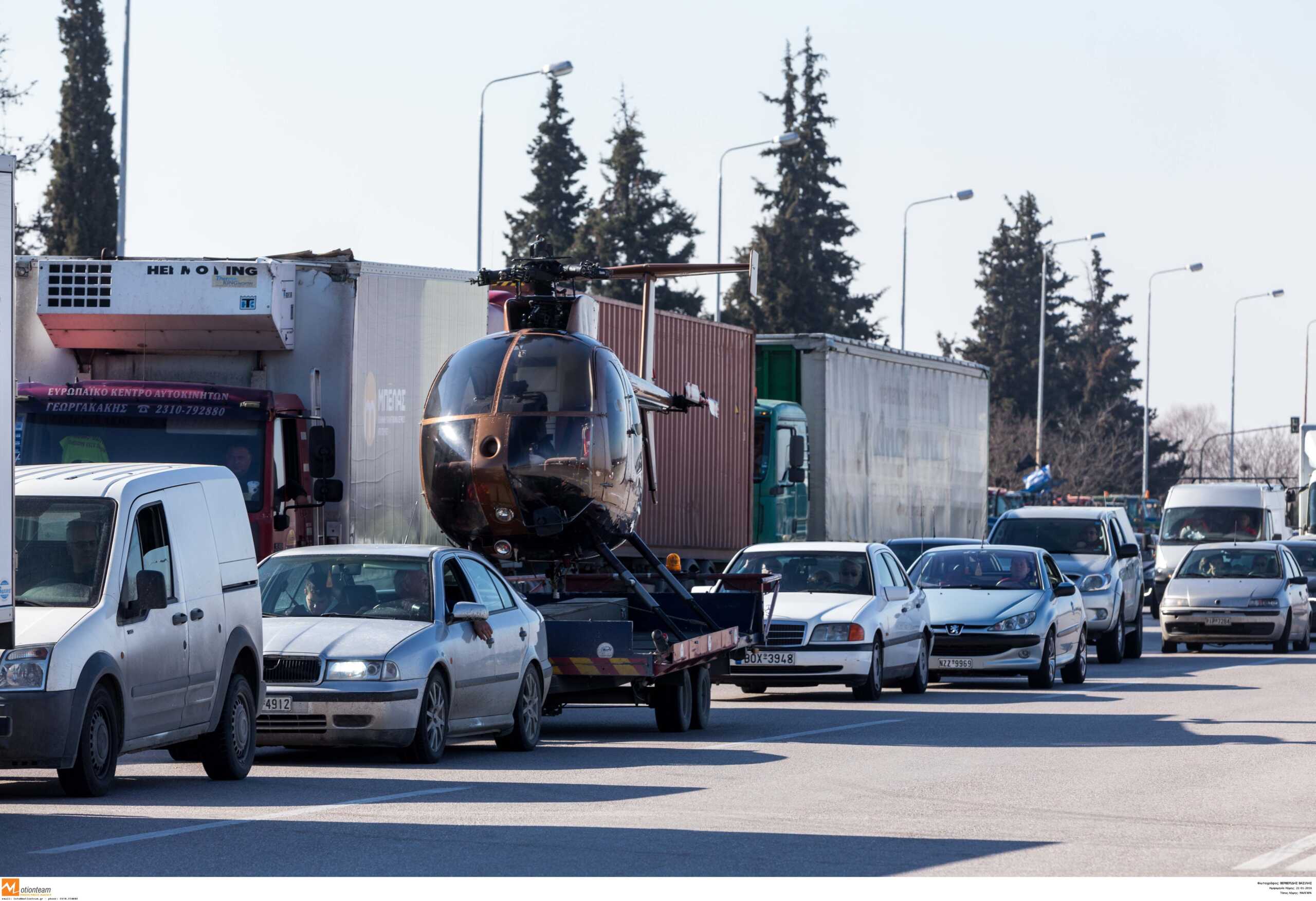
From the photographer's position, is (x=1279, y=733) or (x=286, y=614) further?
(x=1279, y=733)

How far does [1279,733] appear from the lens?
17.6 metres

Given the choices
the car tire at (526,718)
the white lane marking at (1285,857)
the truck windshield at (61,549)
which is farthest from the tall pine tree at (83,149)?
the white lane marking at (1285,857)

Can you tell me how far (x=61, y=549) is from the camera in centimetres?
1170

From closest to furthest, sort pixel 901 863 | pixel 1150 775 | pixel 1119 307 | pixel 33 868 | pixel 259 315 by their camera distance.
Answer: pixel 33 868 < pixel 901 863 < pixel 1150 775 < pixel 259 315 < pixel 1119 307

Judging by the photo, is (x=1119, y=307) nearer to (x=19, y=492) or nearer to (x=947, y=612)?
(x=947, y=612)

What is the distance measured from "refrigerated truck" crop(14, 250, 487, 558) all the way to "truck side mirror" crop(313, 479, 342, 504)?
0.05ft

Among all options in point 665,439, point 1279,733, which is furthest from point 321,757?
point 665,439

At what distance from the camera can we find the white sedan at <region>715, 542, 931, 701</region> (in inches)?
812

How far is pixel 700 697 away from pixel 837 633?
3.50m

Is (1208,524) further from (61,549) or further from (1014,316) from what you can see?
(1014,316)

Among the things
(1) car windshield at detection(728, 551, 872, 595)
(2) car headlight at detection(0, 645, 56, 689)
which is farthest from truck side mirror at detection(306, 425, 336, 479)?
(2) car headlight at detection(0, 645, 56, 689)

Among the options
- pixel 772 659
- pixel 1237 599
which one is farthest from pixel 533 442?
pixel 1237 599

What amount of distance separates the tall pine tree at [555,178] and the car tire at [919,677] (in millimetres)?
56554

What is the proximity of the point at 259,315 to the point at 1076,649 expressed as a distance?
1039 cm
